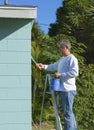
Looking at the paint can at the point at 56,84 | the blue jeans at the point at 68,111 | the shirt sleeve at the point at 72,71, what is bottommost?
the blue jeans at the point at 68,111

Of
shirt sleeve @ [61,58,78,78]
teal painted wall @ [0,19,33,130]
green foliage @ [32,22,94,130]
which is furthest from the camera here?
green foliage @ [32,22,94,130]

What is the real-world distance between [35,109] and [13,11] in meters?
Answer: 7.52

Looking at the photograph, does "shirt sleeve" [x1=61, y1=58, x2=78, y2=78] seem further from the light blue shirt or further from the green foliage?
the green foliage

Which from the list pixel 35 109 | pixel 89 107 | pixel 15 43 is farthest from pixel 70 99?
pixel 35 109

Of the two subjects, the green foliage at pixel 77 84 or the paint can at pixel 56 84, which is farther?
the green foliage at pixel 77 84

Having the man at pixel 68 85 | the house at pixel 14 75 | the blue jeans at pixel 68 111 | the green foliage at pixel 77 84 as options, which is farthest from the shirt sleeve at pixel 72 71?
the green foliage at pixel 77 84

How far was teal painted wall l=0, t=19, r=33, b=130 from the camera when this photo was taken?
8.30 m

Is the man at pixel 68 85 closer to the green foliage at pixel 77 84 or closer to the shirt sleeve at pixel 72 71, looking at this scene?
the shirt sleeve at pixel 72 71

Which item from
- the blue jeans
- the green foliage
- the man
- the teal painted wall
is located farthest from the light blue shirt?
the green foliage

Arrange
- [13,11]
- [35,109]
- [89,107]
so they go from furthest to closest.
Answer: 1. [35,109]
2. [89,107]
3. [13,11]

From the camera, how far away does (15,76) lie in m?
8.31

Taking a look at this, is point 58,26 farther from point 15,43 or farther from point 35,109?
point 15,43

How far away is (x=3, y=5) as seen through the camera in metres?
8.17

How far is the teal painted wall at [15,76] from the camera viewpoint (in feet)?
27.2
